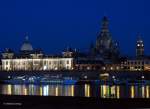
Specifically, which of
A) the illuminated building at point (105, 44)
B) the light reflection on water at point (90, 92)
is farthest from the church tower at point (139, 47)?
the light reflection on water at point (90, 92)

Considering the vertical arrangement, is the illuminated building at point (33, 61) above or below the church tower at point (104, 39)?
below

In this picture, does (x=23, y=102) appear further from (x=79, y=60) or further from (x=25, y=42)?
(x=25, y=42)

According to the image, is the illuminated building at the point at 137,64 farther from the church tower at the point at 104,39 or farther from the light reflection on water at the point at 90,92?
the light reflection on water at the point at 90,92

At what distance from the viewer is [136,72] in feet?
392

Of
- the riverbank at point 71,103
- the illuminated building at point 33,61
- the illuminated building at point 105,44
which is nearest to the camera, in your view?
the riverbank at point 71,103

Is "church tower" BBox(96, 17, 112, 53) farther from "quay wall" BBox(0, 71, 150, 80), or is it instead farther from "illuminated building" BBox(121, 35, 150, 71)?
"quay wall" BBox(0, 71, 150, 80)

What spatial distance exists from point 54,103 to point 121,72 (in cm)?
9939

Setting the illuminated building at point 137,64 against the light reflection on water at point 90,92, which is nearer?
the light reflection on water at point 90,92

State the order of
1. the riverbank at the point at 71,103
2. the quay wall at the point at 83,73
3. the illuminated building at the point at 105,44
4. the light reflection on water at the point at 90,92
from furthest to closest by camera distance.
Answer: the illuminated building at the point at 105,44 → the quay wall at the point at 83,73 → the light reflection on water at the point at 90,92 → the riverbank at the point at 71,103

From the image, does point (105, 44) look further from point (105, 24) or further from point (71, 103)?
point (71, 103)

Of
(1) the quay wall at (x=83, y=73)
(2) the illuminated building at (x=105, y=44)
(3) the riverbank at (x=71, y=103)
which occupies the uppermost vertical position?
(2) the illuminated building at (x=105, y=44)

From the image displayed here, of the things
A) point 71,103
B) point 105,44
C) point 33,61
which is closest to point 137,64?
point 105,44

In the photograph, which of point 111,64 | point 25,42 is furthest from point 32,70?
point 25,42

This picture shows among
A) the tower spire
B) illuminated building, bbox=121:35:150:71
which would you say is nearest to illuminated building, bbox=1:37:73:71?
illuminated building, bbox=121:35:150:71
